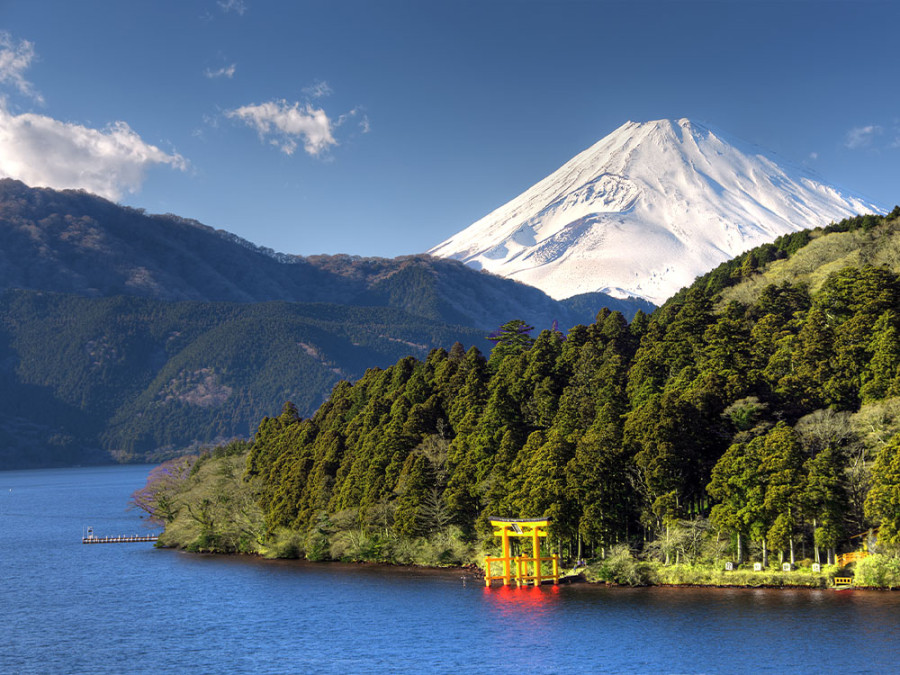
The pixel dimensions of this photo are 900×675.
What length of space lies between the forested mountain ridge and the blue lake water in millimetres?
4643

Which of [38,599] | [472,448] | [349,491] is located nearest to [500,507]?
[472,448]

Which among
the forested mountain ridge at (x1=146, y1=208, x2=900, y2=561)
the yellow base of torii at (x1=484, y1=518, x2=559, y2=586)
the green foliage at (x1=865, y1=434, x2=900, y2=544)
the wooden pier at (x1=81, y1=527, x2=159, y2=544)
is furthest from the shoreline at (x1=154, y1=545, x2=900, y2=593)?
the wooden pier at (x1=81, y1=527, x2=159, y2=544)

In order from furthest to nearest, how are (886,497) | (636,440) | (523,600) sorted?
(636,440) → (523,600) → (886,497)

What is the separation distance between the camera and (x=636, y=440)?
64.1 m

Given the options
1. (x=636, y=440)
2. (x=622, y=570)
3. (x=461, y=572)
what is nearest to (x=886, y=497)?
(x=622, y=570)

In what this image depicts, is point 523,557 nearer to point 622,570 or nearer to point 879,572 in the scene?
point 622,570

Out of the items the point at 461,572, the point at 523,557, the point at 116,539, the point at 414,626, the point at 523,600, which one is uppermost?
the point at 523,557

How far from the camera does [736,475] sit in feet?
194

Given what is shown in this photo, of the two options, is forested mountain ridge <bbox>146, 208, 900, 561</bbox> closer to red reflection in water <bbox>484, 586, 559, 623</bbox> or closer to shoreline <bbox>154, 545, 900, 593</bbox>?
shoreline <bbox>154, 545, 900, 593</bbox>

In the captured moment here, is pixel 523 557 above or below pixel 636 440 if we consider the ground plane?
below

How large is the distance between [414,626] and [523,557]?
519 inches

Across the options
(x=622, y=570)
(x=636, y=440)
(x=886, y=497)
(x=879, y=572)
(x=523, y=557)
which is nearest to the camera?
(x=879, y=572)

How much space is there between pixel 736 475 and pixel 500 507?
16.3 metres

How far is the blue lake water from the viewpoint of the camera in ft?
140
